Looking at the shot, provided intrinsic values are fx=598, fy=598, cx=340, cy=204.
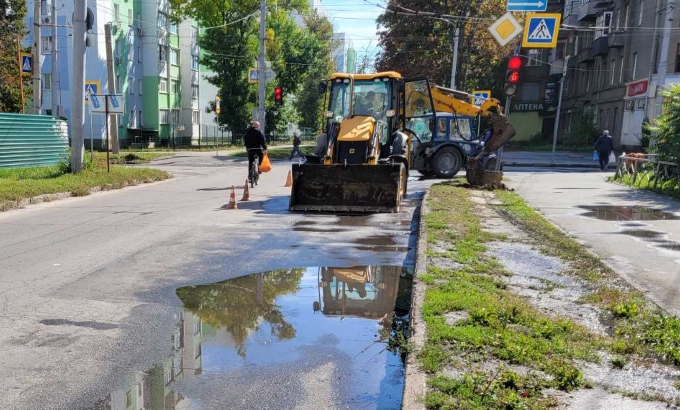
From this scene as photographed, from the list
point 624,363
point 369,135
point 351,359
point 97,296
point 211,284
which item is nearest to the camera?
point 624,363

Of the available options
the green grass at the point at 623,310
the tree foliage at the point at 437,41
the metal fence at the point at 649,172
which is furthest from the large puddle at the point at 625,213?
the tree foliage at the point at 437,41

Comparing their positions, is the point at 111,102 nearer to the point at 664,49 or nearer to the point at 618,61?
the point at 664,49

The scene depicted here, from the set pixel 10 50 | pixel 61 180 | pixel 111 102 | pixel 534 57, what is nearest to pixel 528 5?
pixel 111 102

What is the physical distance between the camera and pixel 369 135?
13422 mm

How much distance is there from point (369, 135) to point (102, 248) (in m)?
6.71

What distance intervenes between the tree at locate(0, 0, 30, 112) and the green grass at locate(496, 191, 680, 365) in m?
24.6

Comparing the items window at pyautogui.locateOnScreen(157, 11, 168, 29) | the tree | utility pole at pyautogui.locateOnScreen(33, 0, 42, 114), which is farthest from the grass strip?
window at pyautogui.locateOnScreen(157, 11, 168, 29)

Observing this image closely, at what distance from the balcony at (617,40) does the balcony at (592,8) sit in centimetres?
294

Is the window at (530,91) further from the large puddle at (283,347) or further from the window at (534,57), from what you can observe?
the large puddle at (283,347)

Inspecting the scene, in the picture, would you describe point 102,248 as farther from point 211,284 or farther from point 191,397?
point 191,397

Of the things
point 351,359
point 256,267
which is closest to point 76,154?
point 256,267

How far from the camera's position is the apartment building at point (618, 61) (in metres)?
33.9

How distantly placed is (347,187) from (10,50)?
69.6 ft

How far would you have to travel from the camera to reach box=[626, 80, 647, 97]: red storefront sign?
113ft
